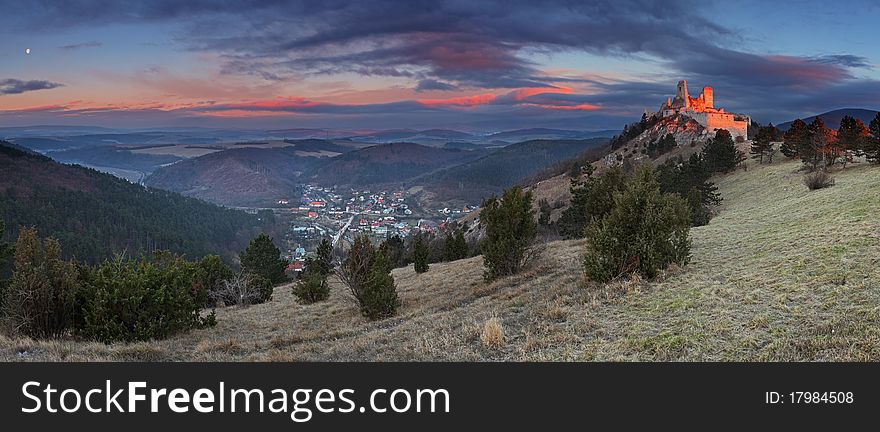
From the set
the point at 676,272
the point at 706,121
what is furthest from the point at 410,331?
the point at 706,121

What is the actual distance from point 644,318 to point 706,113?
10466 cm

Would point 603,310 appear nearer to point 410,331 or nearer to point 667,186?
point 410,331

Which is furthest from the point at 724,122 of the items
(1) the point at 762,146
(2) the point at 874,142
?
(2) the point at 874,142

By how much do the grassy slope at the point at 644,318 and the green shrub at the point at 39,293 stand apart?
5.53 feet

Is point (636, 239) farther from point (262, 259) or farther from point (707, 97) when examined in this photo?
point (707, 97)

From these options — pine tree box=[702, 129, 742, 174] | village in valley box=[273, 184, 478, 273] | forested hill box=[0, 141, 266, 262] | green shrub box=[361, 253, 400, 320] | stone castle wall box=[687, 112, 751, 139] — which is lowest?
village in valley box=[273, 184, 478, 273]

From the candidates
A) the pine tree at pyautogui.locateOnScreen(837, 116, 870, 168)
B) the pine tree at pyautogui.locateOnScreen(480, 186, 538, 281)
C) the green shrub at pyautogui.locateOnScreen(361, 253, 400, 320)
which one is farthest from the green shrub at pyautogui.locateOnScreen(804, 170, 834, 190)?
the green shrub at pyautogui.locateOnScreen(361, 253, 400, 320)

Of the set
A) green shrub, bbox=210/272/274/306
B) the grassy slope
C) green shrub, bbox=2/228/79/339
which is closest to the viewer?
the grassy slope

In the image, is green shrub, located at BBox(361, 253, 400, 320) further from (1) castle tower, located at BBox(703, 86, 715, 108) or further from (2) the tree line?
(1) castle tower, located at BBox(703, 86, 715, 108)

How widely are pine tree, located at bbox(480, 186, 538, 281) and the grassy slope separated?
1.03 meters

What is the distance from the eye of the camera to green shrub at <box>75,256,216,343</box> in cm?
1223

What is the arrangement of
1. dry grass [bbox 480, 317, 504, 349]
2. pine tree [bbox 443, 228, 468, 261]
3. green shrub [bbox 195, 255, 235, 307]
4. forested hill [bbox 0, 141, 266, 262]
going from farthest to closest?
forested hill [bbox 0, 141, 266, 262]
pine tree [bbox 443, 228, 468, 261]
green shrub [bbox 195, 255, 235, 307]
dry grass [bbox 480, 317, 504, 349]

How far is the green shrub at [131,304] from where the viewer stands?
40.1ft

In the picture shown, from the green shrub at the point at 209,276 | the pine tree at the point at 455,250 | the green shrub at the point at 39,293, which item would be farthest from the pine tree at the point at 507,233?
the pine tree at the point at 455,250
